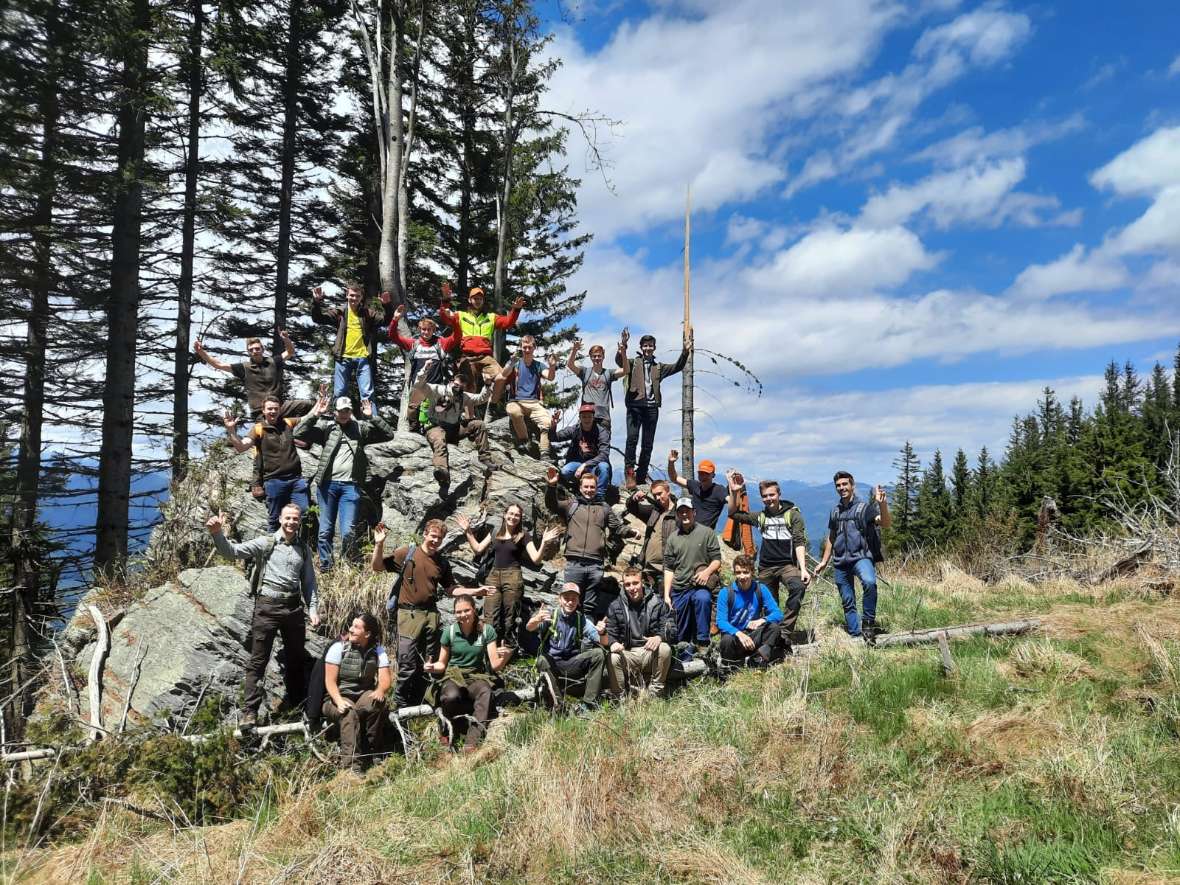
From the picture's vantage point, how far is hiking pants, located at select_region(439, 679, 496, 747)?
700cm

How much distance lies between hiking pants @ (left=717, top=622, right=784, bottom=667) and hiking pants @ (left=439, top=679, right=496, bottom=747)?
2.81m

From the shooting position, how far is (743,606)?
8.19 m

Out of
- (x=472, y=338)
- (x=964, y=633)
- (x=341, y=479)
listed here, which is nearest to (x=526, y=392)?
(x=472, y=338)

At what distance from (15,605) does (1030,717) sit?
12.0m

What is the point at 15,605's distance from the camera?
891 cm

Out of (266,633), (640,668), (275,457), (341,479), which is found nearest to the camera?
(266,633)

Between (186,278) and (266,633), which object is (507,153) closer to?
(186,278)

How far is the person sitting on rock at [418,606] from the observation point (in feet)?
24.9

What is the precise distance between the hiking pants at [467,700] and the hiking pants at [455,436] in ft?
13.5

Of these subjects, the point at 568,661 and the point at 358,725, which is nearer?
the point at 358,725

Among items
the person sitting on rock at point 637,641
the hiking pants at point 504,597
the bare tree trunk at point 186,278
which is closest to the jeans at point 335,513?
the hiking pants at point 504,597

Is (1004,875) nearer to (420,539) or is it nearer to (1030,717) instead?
(1030,717)

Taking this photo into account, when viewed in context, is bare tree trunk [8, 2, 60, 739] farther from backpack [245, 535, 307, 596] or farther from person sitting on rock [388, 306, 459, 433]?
person sitting on rock [388, 306, 459, 433]

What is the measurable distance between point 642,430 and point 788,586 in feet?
14.5
